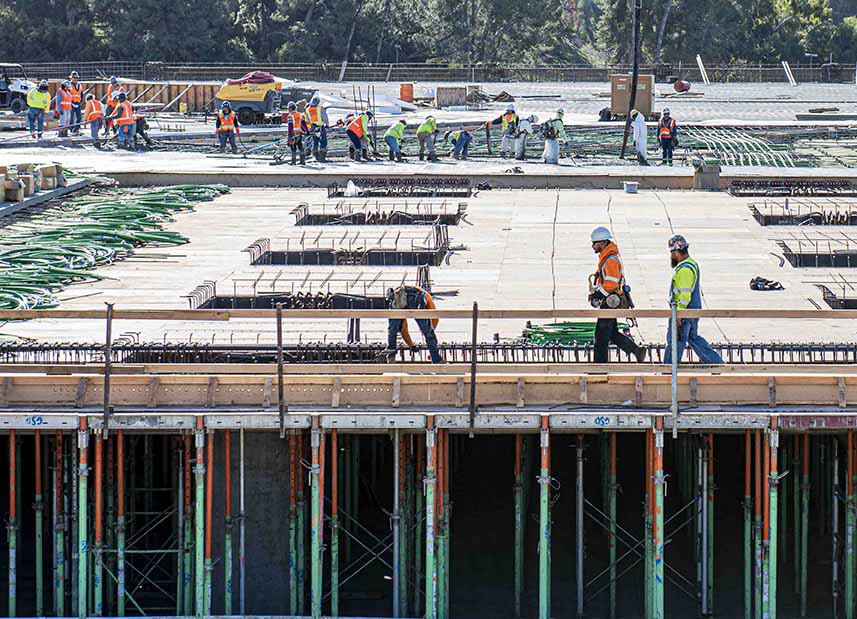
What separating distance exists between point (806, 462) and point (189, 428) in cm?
641

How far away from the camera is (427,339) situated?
17859 millimetres

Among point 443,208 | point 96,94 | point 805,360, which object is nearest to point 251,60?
point 96,94

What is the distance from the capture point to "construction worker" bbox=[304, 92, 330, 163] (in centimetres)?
3922

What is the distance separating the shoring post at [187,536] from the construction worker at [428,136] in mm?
23455

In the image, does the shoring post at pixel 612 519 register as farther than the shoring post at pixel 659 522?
Yes

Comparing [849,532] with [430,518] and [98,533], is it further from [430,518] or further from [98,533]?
[98,533]

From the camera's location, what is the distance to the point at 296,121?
127ft

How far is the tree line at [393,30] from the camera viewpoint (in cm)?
8062

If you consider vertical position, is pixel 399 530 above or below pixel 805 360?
below

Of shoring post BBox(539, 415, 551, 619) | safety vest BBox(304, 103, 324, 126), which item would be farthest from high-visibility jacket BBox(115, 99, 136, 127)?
shoring post BBox(539, 415, 551, 619)

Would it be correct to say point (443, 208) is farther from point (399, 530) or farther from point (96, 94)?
point (96, 94)

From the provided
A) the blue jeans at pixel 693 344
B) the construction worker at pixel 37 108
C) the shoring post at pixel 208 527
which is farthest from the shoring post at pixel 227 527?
the construction worker at pixel 37 108

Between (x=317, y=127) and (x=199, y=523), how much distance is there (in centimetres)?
2444

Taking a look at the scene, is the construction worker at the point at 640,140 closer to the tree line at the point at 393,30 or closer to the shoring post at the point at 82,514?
the shoring post at the point at 82,514
